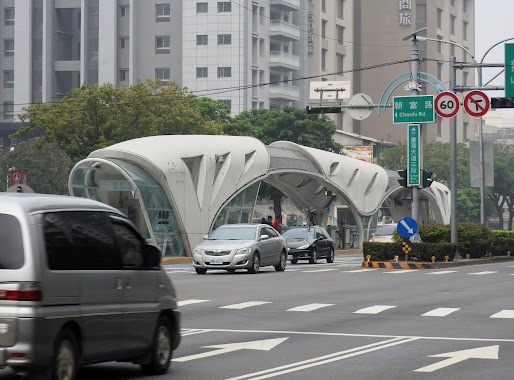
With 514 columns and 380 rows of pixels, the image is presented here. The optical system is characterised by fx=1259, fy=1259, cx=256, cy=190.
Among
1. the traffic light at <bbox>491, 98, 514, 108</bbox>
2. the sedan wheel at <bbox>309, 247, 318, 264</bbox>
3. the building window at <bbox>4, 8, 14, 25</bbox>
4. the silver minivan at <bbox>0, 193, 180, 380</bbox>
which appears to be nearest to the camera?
the silver minivan at <bbox>0, 193, 180, 380</bbox>

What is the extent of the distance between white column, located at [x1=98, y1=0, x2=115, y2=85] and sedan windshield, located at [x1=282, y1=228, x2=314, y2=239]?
68049 mm

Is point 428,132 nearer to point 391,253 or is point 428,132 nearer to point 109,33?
point 109,33

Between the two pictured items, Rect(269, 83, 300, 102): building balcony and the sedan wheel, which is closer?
the sedan wheel

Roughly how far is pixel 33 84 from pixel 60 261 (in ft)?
360

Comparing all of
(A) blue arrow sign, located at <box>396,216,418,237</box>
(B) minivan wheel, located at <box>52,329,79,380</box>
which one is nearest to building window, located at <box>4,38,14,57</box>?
(A) blue arrow sign, located at <box>396,216,418,237</box>

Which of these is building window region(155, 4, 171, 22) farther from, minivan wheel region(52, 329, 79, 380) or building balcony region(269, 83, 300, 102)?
minivan wheel region(52, 329, 79, 380)

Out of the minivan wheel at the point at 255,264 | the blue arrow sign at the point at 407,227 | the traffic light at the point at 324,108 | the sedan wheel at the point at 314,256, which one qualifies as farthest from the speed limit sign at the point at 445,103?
the minivan wheel at the point at 255,264

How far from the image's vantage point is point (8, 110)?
118 m

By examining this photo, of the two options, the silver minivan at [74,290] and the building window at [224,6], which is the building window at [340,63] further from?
the silver minivan at [74,290]

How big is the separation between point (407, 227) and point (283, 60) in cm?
8073

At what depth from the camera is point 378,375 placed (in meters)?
12.6

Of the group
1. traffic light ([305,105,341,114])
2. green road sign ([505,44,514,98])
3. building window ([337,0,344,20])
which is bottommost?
traffic light ([305,105,341,114])

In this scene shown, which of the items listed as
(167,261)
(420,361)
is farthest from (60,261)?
(167,261)

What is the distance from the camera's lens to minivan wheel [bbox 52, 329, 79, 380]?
10.3 meters
